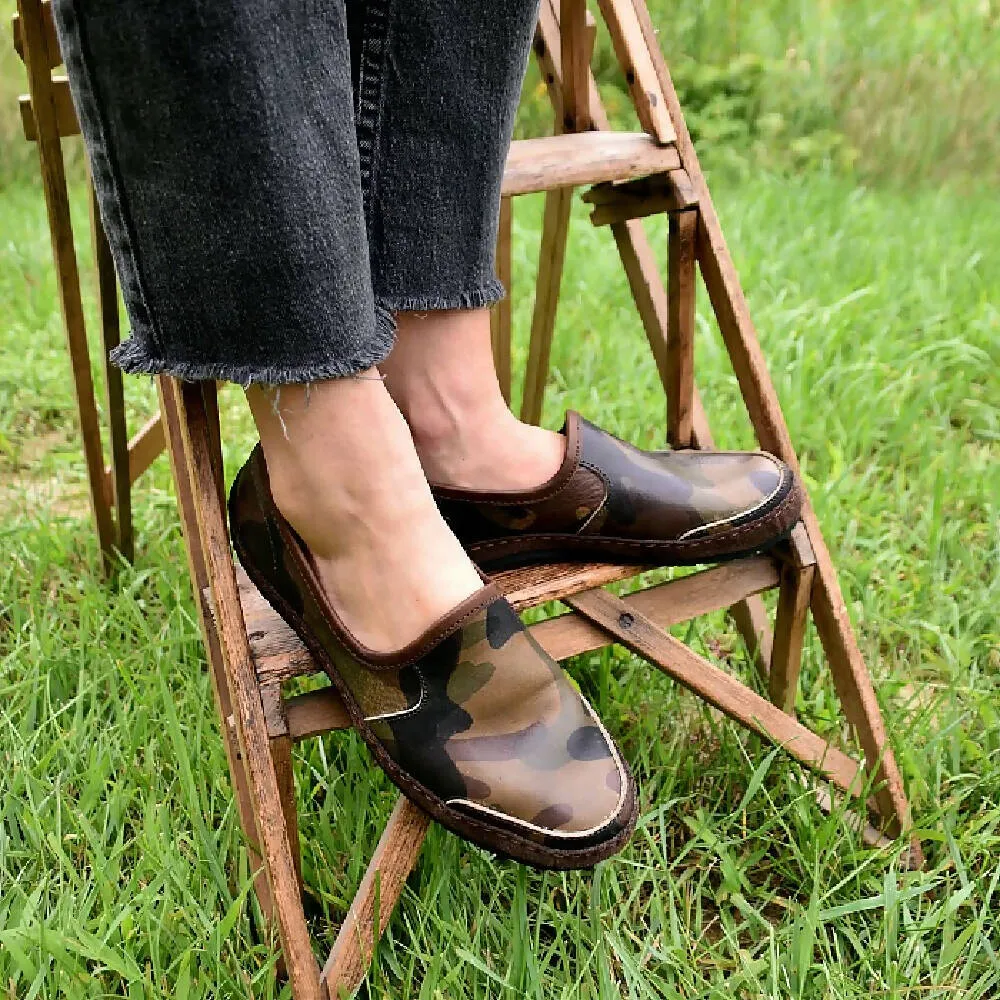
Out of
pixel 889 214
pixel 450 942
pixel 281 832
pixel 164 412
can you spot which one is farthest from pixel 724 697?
pixel 889 214

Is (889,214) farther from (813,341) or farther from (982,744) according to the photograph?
(982,744)

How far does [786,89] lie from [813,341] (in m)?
1.79

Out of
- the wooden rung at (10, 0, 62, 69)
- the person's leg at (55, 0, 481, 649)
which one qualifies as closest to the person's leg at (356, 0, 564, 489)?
the person's leg at (55, 0, 481, 649)

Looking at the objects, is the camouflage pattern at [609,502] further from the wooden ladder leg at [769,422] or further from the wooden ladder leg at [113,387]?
the wooden ladder leg at [113,387]

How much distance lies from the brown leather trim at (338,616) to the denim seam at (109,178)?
17 cm

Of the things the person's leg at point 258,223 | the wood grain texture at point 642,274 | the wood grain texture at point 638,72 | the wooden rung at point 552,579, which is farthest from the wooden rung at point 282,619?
the wood grain texture at point 638,72

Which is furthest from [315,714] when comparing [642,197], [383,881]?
[642,197]

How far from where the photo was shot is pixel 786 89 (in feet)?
11.4

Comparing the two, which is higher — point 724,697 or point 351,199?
point 351,199

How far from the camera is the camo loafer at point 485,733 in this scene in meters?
0.80

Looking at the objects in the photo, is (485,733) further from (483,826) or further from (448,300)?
(448,300)

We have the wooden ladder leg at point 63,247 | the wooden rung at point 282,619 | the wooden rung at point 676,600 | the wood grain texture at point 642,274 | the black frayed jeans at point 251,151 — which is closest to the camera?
the black frayed jeans at point 251,151

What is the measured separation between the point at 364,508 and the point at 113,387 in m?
0.69

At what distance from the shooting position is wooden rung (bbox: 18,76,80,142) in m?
1.15
